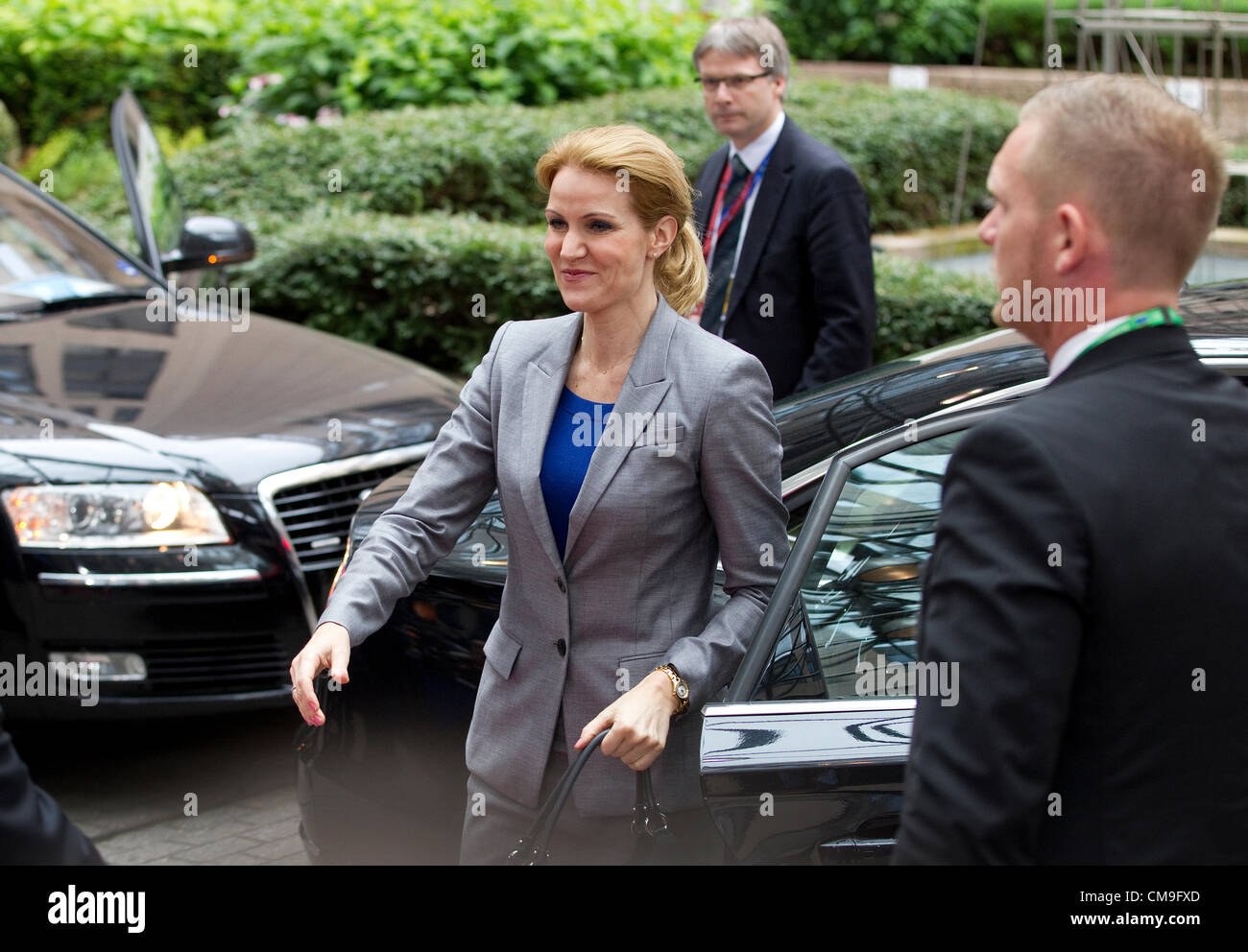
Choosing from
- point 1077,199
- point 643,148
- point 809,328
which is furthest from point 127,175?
point 1077,199

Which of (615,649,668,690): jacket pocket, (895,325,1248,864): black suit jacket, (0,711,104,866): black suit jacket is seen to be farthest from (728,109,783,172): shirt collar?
(0,711,104,866): black suit jacket

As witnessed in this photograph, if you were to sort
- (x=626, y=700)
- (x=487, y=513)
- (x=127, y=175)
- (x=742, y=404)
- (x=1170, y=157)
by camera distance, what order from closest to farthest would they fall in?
(x=1170, y=157) → (x=626, y=700) → (x=742, y=404) → (x=487, y=513) → (x=127, y=175)

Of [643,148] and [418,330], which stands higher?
[643,148]

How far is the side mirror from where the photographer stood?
5996 mm

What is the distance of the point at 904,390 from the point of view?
3080mm

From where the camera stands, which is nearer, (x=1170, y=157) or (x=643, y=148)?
(x=1170, y=157)

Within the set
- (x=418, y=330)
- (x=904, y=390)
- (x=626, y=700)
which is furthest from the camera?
(x=418, y=330)

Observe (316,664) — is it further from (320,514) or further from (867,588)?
(320,514)

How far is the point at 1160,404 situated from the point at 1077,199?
23cm

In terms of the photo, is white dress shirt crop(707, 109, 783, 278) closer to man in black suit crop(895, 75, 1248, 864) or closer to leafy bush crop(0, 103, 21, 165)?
man in black suit crop(895, 75, 1248, 864)

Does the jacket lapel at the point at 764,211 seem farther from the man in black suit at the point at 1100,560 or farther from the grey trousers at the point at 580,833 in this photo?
the man in black suit at the point at 1100,560

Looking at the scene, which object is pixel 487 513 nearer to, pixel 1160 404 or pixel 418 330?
pixel 1160 404

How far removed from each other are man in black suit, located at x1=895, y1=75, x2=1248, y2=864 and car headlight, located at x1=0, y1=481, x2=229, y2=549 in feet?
10.8
